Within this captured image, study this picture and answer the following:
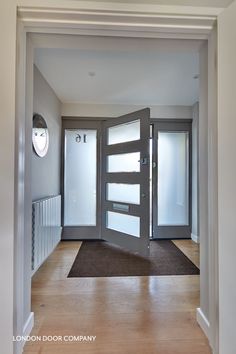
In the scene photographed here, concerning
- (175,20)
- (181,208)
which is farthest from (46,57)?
(181,208)

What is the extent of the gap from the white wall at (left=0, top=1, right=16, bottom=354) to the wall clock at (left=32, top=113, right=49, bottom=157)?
1362mm

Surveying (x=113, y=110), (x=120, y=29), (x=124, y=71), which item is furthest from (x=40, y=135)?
(x=120, y=29)

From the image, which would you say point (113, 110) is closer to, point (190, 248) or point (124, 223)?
point (124, 223)

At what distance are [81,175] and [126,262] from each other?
1.78 m

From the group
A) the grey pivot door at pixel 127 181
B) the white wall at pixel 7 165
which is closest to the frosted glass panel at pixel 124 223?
the grey pivot door at pixel 127 181

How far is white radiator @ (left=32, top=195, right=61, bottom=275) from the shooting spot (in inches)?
94.8

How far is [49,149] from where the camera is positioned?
3.33m

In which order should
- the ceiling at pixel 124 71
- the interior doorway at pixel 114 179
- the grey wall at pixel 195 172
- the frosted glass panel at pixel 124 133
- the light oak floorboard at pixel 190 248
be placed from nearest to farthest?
the ceiling at pixel 124 71 < the light oak floorboard at pixel 190 248 < the frosted glass panel at pixel 124 133 < the interior doorway at pixel 114 179 < the grey wall at pixel 195 172

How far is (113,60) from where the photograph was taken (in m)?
2.55

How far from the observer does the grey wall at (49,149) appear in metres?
2.71

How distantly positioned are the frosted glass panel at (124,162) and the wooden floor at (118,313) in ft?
5.34

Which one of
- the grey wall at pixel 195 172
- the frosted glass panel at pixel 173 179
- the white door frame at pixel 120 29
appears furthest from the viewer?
the frosted glass panel at pixel 173 179

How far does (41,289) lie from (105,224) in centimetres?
186

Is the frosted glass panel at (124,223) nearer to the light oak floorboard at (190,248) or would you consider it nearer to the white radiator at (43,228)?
the light oak floorboard at (190,248)
